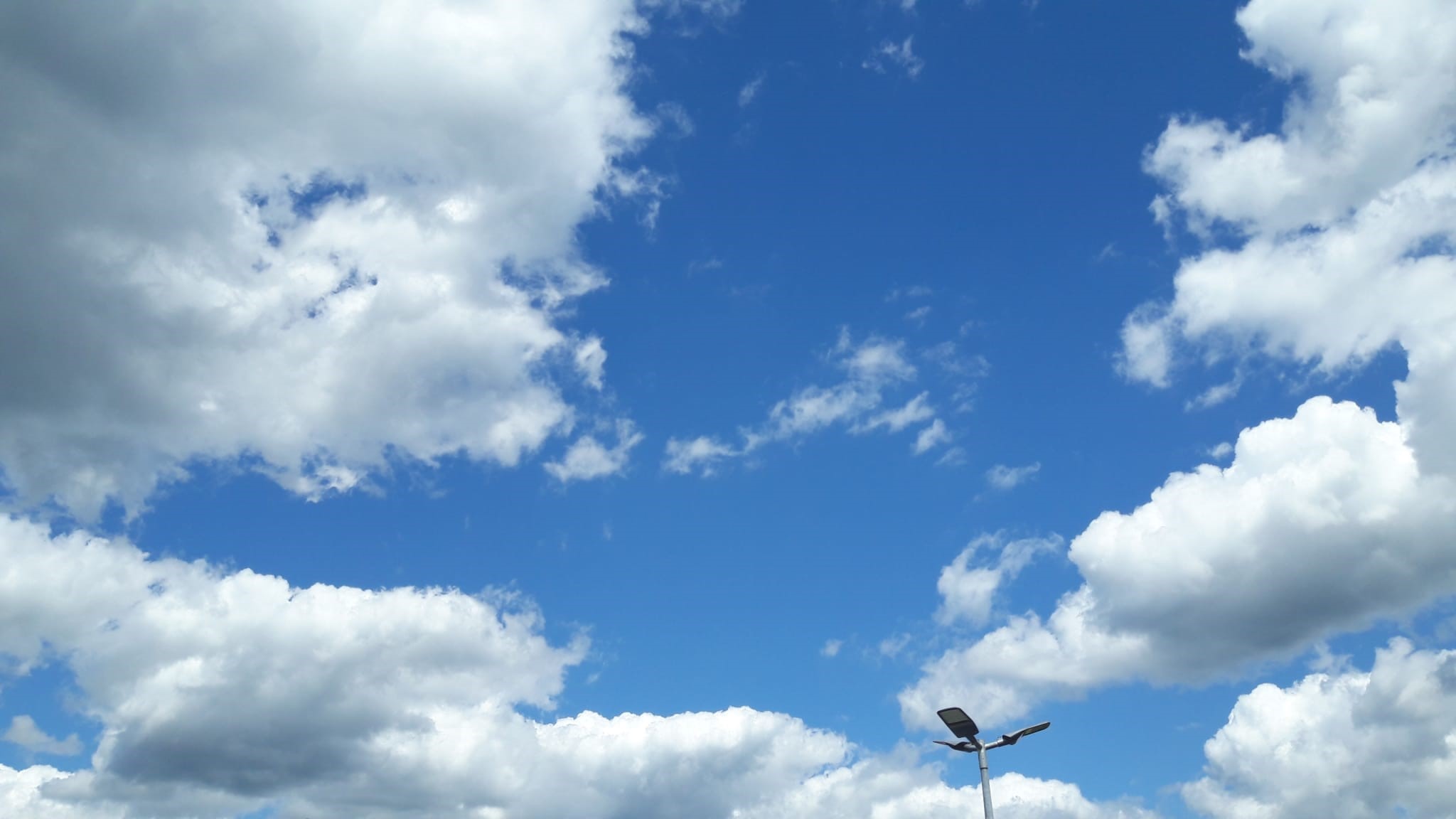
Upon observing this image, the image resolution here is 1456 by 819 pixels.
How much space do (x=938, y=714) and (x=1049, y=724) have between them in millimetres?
5664

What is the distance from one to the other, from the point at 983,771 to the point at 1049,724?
3.71 meters

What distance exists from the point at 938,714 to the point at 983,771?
367 cm

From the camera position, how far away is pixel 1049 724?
3812 centimetres

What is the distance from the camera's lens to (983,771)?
3744 cm

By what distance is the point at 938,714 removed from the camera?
36.6 metres
